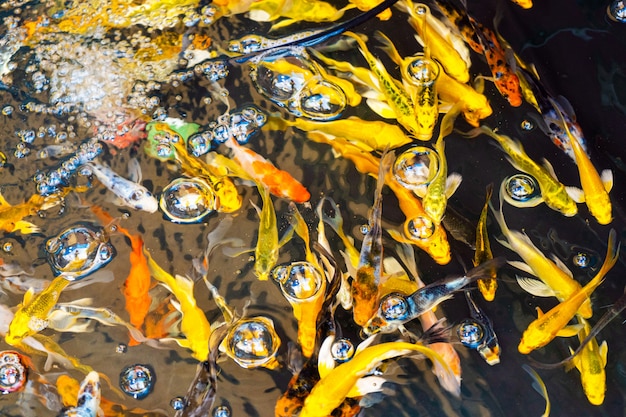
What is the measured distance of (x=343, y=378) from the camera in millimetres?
1287

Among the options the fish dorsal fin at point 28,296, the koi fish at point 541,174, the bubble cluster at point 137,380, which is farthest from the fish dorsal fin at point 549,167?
the fish dorsal fin at point 28,296

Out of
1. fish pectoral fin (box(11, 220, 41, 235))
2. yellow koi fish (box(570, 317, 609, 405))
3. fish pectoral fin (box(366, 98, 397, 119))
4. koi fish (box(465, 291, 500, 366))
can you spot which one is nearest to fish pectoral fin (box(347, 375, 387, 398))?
koi fish (box(465, 291, 500, 366))

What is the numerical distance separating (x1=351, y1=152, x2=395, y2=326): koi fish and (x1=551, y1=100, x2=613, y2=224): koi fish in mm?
468

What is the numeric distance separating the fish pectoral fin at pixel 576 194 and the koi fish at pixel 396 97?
16.1 inches

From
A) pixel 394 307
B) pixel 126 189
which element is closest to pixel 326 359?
pixel 394 307

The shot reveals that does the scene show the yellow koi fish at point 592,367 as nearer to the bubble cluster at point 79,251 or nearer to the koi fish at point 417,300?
the koi fish at point 417,300

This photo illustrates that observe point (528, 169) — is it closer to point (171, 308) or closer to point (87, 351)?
point (171, 308)

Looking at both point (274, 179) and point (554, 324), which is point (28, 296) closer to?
point (274, 179)

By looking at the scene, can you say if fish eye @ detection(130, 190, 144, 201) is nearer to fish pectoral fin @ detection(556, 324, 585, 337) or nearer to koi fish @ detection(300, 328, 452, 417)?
koi fish @ detection(300, 328, 452, 417)

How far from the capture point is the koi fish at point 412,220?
1.40m

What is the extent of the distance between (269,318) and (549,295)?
69cm

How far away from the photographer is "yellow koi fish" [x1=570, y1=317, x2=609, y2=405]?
4.33 feet

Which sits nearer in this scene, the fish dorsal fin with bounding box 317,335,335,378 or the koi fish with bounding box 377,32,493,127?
the fish dorsal fin with bounding box 317,335,335,378

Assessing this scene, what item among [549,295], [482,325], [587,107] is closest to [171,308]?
[482,325]
